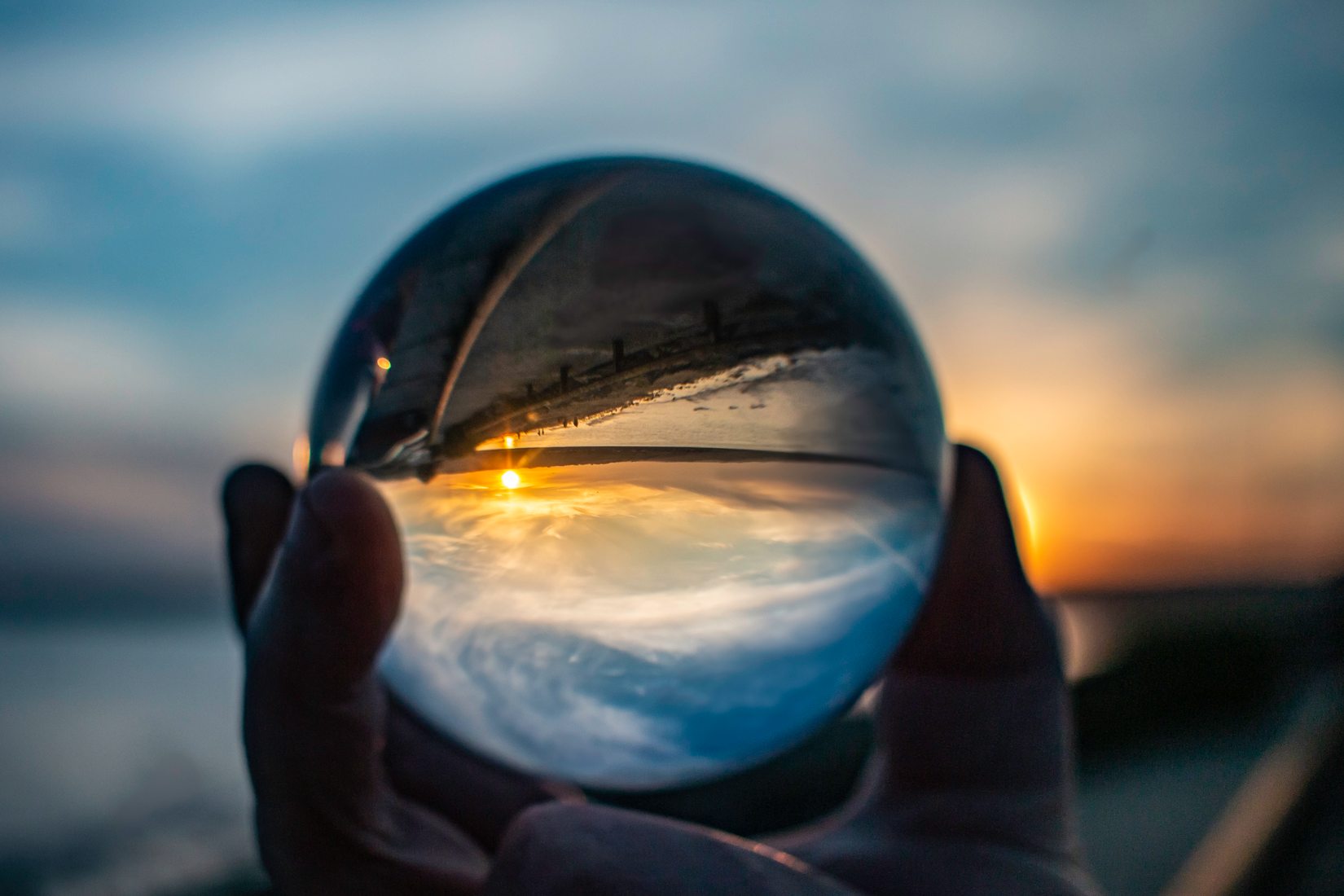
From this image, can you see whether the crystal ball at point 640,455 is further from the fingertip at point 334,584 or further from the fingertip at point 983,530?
the fingertip at point 983,530

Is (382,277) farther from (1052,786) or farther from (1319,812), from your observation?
(1319,812)

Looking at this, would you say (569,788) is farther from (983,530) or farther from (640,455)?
(640,455)

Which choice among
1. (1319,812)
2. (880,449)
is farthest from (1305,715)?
Answer: (880,449)

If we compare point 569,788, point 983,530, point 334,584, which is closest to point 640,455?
point 334,584

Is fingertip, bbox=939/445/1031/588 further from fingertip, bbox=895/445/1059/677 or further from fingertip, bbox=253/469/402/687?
fingertip, bbox=253/469/402/687

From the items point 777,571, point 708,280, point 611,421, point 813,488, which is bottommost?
point 777,571

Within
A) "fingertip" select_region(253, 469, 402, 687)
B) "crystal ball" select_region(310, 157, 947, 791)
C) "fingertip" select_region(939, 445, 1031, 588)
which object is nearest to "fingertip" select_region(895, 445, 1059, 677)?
"fingertip" select_region(939, 445, 1031, 588)

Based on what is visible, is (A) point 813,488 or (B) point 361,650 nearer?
(A) point 813,488
